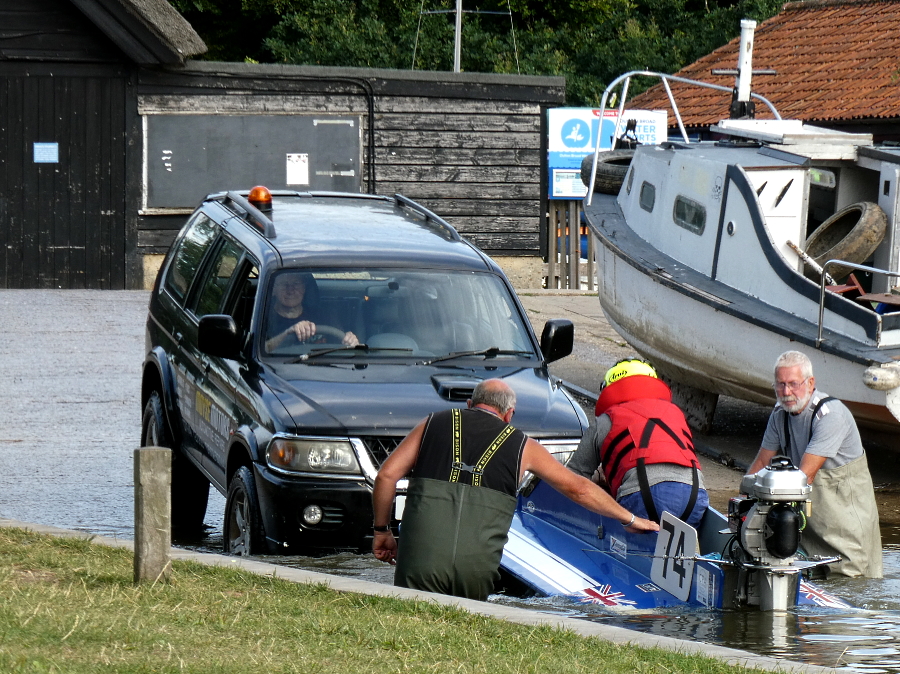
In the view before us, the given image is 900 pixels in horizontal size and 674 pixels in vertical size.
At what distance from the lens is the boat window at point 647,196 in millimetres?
13531

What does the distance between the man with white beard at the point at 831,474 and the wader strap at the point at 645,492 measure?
3.16ft

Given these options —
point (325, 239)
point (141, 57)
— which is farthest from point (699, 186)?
point (141, 57)

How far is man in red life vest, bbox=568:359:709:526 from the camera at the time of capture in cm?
696

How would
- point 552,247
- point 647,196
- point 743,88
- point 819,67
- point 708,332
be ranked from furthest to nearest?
point 819,67 < point 552,247 < point 743,88 < point 647,196 < point 708,332

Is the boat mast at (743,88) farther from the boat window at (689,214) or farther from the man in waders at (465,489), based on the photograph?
the man in waders at (465,489)

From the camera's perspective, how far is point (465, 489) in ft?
20.7

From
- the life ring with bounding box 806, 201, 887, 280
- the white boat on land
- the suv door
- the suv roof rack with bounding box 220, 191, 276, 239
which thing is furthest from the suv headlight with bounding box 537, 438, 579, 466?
the life ring with bounding box 806, 201, 887, 280

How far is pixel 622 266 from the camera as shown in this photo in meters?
13.3

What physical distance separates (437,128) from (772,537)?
51.1 feet

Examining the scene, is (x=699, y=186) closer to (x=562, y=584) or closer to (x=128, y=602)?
(x=562, y=584)

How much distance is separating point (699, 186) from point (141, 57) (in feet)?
32.7

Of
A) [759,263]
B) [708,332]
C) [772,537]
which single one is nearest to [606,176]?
[708,332]

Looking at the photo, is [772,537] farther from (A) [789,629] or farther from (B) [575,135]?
(B) [575,135]

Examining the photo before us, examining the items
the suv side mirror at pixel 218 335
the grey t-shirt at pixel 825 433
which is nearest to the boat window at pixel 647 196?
the grey t-shirt at pixel 825 433
